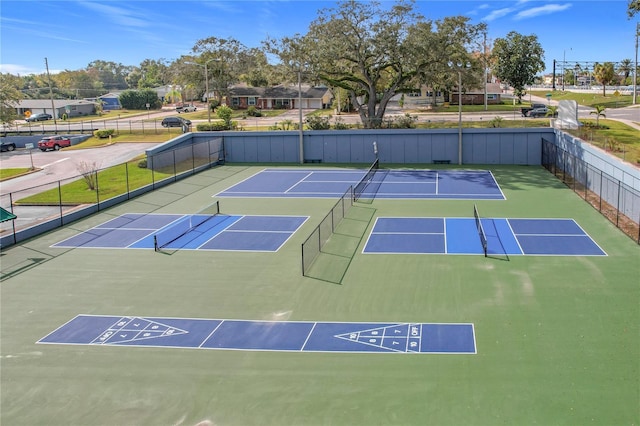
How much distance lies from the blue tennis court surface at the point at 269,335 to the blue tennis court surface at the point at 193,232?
25.7ft

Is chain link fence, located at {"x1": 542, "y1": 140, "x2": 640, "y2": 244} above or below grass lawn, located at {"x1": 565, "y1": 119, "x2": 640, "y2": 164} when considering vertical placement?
below

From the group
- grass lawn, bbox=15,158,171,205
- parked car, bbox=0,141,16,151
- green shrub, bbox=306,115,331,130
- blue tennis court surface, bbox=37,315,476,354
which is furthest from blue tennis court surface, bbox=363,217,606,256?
parked car, bbox=0,141,16,151

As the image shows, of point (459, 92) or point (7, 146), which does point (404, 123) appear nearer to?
point (459, 92)

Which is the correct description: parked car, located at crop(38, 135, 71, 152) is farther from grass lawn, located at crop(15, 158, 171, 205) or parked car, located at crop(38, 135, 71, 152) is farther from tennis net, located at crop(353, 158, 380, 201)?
tennis net, located at crop(353, 158, 380, 201)

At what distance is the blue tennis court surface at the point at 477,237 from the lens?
934 inches

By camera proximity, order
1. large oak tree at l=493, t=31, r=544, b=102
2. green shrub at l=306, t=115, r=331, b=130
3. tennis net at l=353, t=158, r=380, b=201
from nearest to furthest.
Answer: tennis net at l=353, t=158, r=380, b=201 < green shrub at l=306, t=115, r=331, b=130 < large oak tree at l=493, t=31, r=544, b=102

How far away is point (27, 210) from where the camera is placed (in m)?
33.5

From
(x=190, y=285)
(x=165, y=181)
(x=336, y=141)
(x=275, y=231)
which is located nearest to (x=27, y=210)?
(x=165, y=181)

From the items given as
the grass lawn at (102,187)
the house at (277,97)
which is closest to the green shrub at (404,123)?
the grass lawn at (102,187)

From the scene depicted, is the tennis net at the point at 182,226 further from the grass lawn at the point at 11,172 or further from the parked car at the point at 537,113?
the parked car at the point at 537,113

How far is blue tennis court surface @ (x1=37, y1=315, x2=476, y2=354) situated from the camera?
15750 millimetres

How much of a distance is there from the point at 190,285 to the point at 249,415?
8.82 meters

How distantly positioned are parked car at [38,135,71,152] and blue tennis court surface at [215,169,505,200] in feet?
92.9

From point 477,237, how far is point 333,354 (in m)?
12.6
